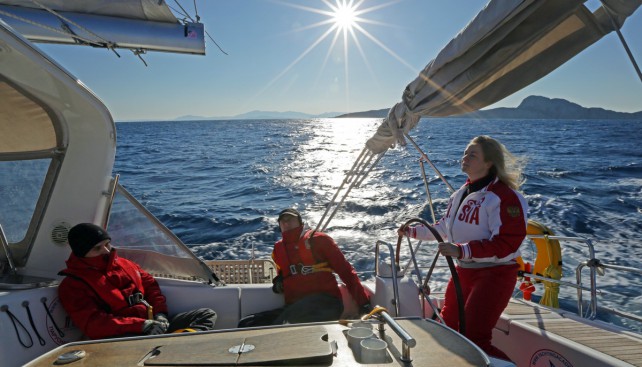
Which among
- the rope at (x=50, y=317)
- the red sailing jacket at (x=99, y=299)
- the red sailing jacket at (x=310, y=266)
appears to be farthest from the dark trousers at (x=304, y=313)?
the rope at (x=50, y=317)

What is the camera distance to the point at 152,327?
2688 mm

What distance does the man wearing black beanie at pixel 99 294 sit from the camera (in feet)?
8.47

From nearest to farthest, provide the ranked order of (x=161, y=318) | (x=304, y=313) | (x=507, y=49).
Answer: (x=507, y=49) → (x=161, y=318) → (x=304, y=313)

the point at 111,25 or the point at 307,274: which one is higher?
the point at 111,25

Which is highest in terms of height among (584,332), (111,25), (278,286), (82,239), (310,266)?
(111,25)

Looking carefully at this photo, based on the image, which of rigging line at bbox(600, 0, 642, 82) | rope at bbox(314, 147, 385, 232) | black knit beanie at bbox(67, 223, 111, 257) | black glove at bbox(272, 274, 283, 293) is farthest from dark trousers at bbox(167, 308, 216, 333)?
rigging line at bbox(600, 0, 642, 82)

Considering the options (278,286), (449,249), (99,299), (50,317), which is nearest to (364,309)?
(278,286)

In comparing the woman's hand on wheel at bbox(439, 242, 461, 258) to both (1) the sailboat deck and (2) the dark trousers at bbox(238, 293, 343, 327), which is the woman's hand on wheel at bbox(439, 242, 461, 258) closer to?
(1) the sailboat deck

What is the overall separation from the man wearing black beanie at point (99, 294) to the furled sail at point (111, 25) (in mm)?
2119

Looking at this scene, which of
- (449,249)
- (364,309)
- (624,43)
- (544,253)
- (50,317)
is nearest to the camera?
(624,43)

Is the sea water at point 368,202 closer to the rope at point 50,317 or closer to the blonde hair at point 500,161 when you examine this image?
the blonde hair at point 500,161

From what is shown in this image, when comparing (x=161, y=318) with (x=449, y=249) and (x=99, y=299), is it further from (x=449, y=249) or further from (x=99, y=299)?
(x=449, y=249)

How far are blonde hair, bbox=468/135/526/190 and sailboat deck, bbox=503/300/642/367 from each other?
104 centimetres

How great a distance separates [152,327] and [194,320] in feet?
1.22
